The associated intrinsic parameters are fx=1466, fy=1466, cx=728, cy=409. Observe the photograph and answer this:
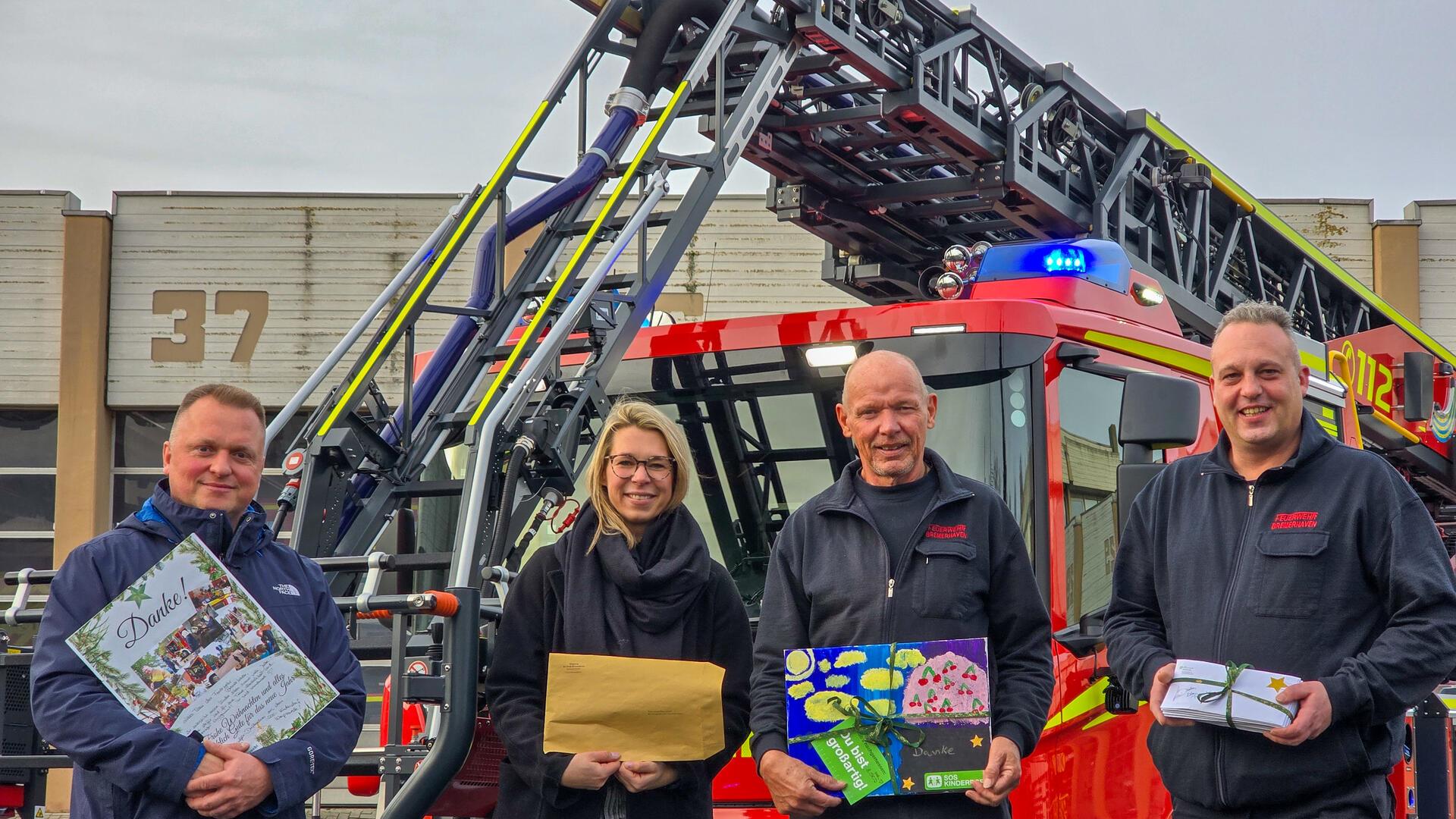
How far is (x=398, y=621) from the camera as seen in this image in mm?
3650

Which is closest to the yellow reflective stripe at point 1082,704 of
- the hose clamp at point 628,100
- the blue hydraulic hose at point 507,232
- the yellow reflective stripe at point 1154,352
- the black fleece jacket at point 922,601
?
the black fleece jacket at point 922,601

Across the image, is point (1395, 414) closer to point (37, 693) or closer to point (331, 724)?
point (331, 724)

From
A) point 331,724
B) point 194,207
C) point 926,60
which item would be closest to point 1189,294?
point 926,60

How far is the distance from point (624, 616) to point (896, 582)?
67 centimetres

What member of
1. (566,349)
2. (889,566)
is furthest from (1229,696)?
(566,349)

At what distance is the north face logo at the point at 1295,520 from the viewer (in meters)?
3.04

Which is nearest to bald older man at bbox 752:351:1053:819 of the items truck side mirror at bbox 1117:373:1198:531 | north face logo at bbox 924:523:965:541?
north face logo at bbox 924:523:965:541

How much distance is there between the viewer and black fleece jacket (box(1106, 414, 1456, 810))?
2920 mm

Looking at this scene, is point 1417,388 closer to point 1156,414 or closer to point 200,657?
point 1156,414

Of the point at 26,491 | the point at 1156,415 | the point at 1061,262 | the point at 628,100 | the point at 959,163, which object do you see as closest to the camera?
the point at 1156,415

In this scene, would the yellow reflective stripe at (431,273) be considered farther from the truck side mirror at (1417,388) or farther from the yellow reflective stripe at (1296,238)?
the truck side mirror at (1417,388)

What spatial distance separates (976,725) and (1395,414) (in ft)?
20.2

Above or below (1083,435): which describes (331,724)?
below

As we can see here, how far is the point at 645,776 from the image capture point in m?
3.40
